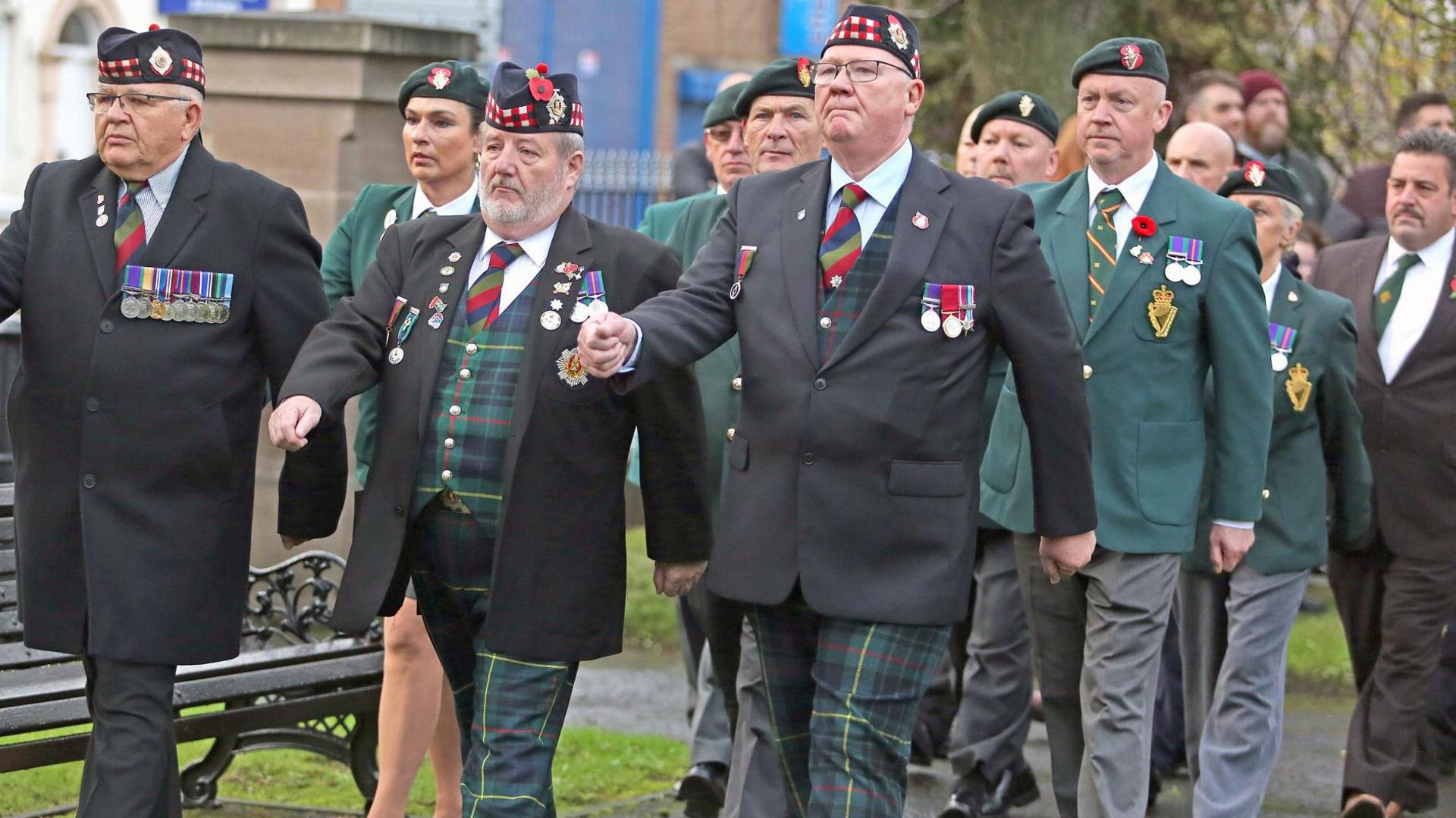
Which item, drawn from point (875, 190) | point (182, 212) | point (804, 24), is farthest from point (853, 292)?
point (804, 24)

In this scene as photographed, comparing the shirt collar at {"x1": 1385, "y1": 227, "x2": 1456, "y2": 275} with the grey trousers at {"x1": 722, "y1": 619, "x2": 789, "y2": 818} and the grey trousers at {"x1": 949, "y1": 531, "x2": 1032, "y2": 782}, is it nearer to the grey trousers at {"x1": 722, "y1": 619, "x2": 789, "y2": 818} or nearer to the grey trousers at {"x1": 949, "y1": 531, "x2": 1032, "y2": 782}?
the grey trousers at {"x1": 949, "y1": 531, "x2": 1032, "y2": 782}

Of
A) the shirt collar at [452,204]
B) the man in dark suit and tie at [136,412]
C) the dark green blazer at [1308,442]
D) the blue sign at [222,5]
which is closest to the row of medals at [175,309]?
the man in dark suit and tie at [136,412]

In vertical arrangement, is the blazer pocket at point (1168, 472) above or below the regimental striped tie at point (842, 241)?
below

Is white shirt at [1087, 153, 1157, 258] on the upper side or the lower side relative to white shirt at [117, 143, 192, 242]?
upper

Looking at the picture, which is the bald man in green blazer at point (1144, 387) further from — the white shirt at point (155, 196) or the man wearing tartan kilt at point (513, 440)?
the white shirt at point (155, 196)

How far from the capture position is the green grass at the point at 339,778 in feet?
23.3

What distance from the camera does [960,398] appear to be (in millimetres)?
5043

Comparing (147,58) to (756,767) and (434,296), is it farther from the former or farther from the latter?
(756,767)

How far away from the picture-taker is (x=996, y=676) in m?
7.35

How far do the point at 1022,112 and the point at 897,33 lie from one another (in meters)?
3.03

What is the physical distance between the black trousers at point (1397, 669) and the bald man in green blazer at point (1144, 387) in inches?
62.7

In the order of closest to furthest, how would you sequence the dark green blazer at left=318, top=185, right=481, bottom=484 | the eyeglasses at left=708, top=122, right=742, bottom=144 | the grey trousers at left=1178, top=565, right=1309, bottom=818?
the grey trousers at left=1178, top=565, right=1309, bottom=818, the dark green blazer at left=318, top=185, right=481, bottom=484, the eyeglasses at left=708, top=122, right=742, bottom=144

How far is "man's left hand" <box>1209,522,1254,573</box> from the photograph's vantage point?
20.0ft

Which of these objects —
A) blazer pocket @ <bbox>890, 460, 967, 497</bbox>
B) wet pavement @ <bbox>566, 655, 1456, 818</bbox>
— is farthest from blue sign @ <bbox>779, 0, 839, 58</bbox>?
blazer pocket @ <bbox>890, 460, 967, 497</bbox>
